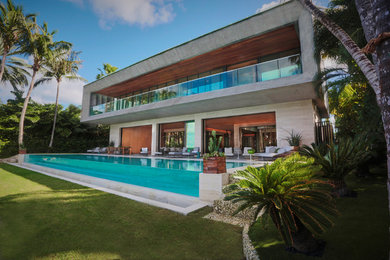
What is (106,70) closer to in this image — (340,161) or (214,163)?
(214,163)

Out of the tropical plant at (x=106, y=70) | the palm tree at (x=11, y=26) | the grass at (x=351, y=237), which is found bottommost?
the grass at (x=351, y=237)

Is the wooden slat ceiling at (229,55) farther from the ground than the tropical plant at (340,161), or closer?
farther from the ground

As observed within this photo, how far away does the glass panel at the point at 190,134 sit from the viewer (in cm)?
1497

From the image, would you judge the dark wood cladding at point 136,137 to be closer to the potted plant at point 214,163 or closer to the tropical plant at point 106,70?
the tropical plant at point 106,70

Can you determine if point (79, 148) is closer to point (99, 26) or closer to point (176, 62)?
point (99, 26)

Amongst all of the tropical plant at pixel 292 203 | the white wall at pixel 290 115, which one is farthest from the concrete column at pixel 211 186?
the white wall at pixel 290 115

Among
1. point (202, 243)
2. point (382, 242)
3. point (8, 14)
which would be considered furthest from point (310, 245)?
point (8, 14)

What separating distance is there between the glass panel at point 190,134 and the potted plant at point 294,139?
7.03 metres

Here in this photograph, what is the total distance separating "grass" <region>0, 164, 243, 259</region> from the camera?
2117 millimetres

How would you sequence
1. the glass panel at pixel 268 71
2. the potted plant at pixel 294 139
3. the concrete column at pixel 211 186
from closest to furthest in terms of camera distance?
the concrete column at pixel 211 186
the glass panel at pixel 268 71
the potted plant at pixel 294 139

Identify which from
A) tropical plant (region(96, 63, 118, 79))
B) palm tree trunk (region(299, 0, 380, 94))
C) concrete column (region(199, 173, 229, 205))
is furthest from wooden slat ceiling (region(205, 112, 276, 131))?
tropical plant (region(96, 63, 118, 79))

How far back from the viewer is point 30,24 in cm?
1472

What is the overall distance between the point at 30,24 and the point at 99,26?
5.08m

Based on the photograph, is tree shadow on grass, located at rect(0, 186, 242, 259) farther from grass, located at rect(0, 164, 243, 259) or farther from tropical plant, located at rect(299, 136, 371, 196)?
tropical plant, located at rect(299, 136, 371, 196)
